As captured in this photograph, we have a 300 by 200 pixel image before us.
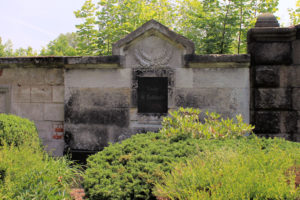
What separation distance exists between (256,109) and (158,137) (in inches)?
87.0

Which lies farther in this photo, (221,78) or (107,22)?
(107,22)

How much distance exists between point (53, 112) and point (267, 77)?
A: 458 cm

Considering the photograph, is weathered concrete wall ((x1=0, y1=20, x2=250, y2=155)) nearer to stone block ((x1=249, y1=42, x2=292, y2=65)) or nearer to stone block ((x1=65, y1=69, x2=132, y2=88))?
stone block ((x1=65, y1=69, x2=132, y2=88))

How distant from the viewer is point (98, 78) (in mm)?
5703

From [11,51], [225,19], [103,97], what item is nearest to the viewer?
[103,97]

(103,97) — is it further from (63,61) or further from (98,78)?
(63,61)

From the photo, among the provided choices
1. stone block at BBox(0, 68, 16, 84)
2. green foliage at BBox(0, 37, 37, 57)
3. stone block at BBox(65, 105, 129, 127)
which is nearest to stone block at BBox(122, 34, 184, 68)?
stone block at BBox(65, 105, 129, 127)

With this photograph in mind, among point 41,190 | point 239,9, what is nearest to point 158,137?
point 41,190

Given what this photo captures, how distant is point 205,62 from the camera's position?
529 cm

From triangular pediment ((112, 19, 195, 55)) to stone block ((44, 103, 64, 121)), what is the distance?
6.54ft

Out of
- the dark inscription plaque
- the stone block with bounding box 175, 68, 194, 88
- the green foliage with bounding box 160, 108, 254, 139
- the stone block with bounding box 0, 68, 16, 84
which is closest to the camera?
the green foliage with bounding box 160, 108, 254, 139

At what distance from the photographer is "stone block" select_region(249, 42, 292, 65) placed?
5.21 m

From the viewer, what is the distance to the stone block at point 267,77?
5172 millimetres

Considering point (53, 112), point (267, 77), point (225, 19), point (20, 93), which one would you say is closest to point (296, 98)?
point (267, 77)
